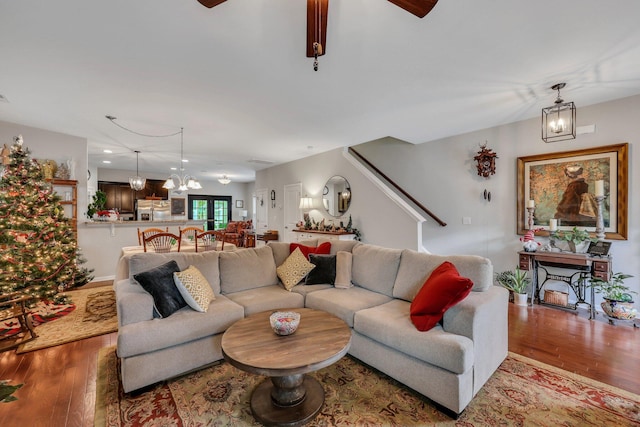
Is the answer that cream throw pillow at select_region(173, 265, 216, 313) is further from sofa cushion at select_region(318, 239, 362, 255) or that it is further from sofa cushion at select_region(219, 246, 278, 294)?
sofa cushion at select_region(318, 239, 362, 255)

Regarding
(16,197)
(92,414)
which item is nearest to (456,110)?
(92,414)

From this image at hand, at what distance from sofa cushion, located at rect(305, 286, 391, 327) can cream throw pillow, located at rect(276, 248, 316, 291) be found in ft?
0.90

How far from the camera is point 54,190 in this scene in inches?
185

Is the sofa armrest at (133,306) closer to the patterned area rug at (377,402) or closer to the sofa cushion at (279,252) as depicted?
the patterned area rug at (377,402)

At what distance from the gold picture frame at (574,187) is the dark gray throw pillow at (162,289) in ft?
14.8

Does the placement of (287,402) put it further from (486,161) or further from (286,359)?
(486,161)

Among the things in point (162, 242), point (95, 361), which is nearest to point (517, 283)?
point (95, 361)

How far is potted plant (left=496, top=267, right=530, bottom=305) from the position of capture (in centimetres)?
384

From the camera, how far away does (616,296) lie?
322cm

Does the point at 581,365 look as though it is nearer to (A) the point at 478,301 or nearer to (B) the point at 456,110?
(A) the point at 478,301

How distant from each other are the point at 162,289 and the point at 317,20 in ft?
7.37

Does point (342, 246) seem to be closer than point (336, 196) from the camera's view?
Yes

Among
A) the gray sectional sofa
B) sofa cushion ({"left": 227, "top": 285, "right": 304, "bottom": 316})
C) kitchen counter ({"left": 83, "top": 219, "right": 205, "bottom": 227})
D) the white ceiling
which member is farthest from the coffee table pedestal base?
kitchen counter ({"left": 83, "top": 219, "right": 205, "bottom": 227})

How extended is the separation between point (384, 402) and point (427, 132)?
4040mm
